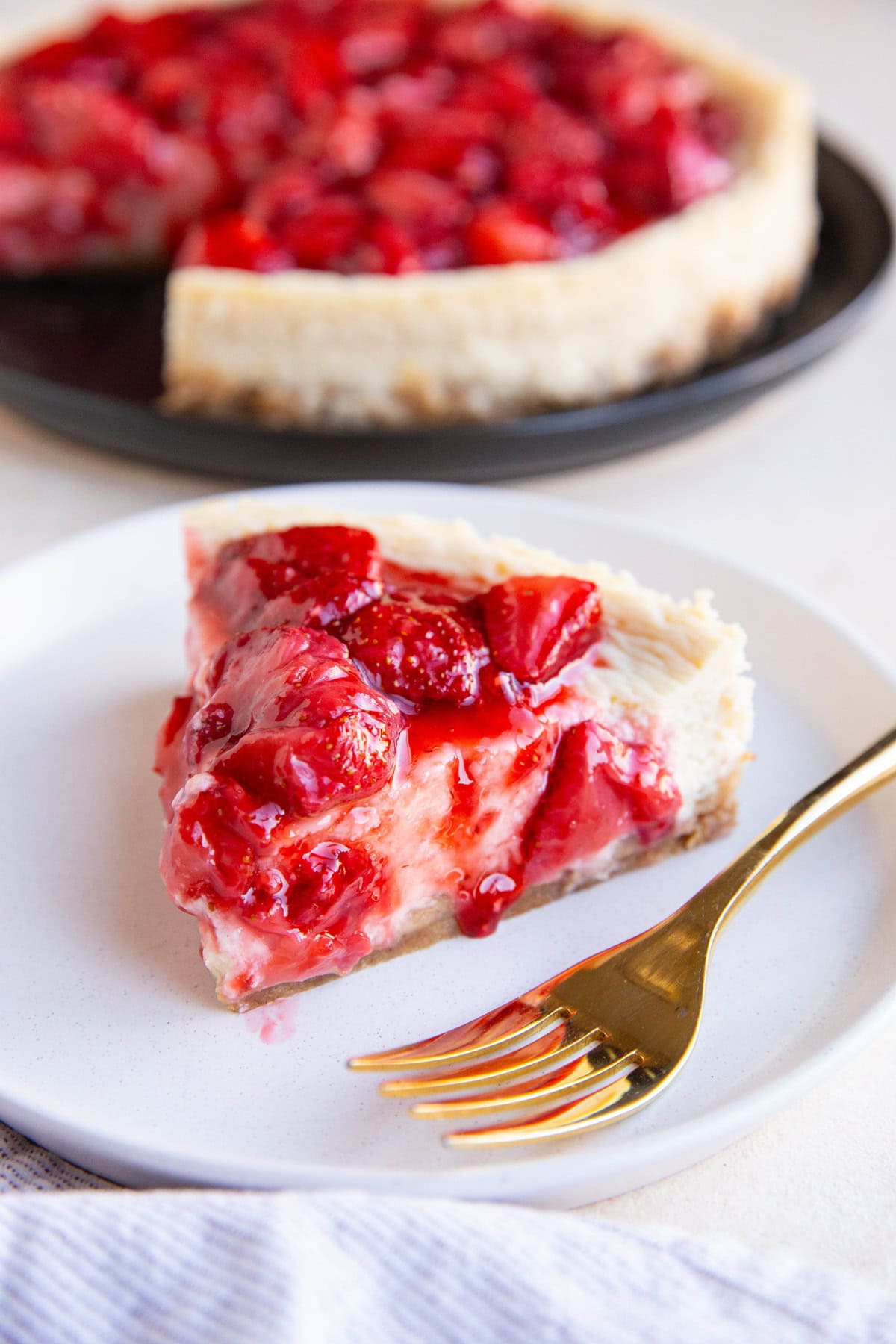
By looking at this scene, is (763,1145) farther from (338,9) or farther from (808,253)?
(338,9)

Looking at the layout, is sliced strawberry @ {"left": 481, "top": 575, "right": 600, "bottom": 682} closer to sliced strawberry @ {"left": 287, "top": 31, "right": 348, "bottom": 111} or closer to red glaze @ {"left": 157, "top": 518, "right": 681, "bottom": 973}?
red glaze @ {"left": 157, "top": 518, "right": 681, "bottom": 973}

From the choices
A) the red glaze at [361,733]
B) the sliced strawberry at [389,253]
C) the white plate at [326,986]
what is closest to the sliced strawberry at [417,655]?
the red glaze at [361,733]

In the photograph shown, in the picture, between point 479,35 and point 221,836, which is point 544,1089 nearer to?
point 221,836

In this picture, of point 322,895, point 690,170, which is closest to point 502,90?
point 690,170

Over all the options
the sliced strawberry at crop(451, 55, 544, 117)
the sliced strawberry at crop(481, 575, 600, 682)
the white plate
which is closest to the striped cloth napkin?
the white plate

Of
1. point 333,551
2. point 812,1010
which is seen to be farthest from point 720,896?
point 333,551

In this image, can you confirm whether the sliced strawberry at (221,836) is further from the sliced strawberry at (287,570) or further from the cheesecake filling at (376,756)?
the sliced strawberry at (287,570)
